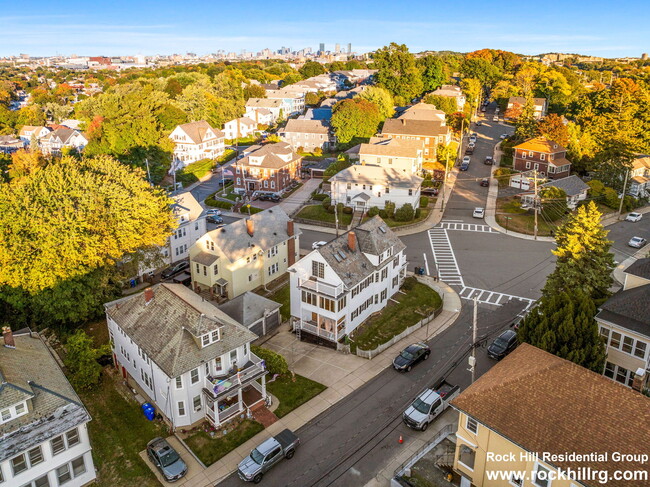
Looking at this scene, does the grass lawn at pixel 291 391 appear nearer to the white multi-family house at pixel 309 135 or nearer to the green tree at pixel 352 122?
the green tree at pixel 352 122

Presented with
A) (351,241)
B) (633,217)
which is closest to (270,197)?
(351,241)

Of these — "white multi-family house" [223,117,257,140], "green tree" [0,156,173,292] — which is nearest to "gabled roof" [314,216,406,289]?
"green tree" [0,156,173,292]

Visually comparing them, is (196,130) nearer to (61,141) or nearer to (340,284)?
(61,141)

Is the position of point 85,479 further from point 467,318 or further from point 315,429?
point 467,318

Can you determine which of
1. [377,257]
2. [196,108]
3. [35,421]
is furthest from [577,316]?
[196,108]

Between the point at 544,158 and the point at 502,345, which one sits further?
the point at 544,158

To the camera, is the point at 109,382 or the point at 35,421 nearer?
the point at 35,421
